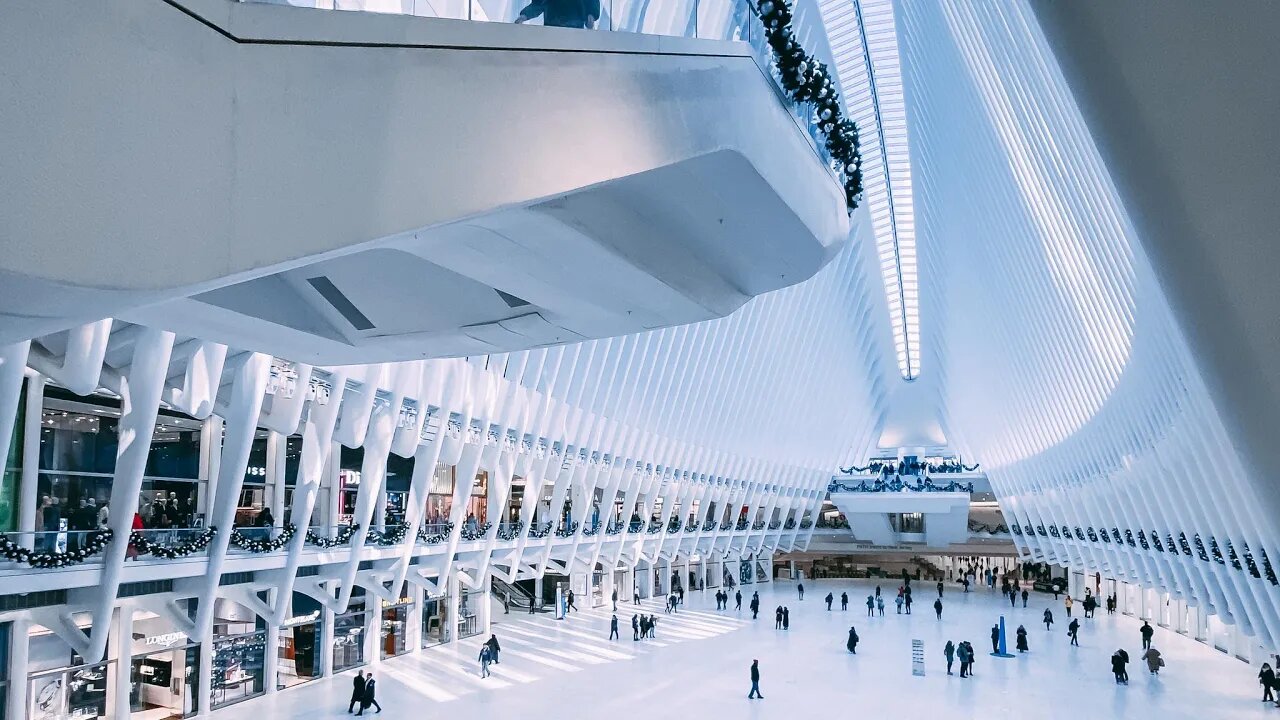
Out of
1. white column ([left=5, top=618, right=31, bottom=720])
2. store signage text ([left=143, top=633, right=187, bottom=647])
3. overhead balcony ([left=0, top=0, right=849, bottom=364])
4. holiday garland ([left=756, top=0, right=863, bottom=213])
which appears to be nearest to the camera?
overhead balcony ([left=0, top=0, right=849, bottom=364])

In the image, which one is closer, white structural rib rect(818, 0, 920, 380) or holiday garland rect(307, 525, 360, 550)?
holiday garland rect(307, 525, 360, 550)

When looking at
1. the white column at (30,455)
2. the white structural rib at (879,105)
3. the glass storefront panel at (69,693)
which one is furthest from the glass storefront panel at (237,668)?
the white structural rib at (879,105)

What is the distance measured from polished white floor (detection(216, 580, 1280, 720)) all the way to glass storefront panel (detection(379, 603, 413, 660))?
2.20ft

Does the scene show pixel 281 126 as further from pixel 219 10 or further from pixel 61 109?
pixel 61 109

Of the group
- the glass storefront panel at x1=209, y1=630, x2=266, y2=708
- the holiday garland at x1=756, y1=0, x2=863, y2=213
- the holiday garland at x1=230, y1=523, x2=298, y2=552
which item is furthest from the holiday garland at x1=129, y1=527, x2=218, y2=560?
the holiday garland at x1=756, y1=0, x2=863, y2=213

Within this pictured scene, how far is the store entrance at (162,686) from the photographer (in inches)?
700

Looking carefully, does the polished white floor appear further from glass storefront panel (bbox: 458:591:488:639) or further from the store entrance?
the store entrance

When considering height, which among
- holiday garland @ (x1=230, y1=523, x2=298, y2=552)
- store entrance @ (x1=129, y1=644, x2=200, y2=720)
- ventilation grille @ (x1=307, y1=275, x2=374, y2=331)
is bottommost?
store entrance @ (x1=129, y1=644, x2=200, y2=720)

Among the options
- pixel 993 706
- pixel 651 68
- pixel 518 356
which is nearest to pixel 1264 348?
pixel 651 68

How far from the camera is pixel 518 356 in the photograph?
1091 inches

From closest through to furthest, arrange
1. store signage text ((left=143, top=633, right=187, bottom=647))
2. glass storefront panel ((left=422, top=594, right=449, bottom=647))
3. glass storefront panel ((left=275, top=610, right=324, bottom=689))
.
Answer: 1. store signage text ((left=143, top=633, right=187, bottom=647))
2. glass storefront panel ((left=275, top=610, right=324, bottom=689))
3. glass storefront panel ((left=422, top=594, right=449, bottom=647))

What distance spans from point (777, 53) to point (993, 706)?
1631cm

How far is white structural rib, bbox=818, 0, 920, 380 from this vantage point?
28.3 meters

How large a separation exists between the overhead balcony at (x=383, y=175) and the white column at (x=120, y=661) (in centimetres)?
1174
